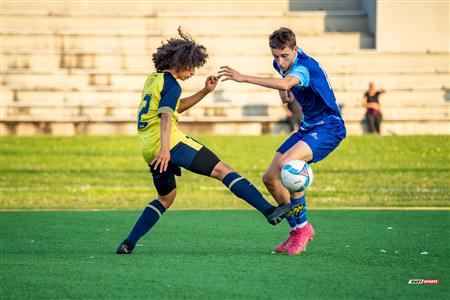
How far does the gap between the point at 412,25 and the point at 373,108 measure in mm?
3439

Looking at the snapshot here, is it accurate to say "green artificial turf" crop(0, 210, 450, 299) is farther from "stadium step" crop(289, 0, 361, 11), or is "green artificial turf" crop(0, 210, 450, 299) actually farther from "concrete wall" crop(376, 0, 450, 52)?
"stadium step" crop(289, 0, 361, 11)

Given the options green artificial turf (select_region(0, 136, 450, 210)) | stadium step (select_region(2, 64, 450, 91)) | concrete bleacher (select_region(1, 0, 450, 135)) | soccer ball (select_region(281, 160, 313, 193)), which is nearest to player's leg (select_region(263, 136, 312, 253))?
soccer ball (select_region(281, 160, 313, 193))

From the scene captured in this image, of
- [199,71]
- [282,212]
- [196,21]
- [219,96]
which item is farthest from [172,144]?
[196,21]

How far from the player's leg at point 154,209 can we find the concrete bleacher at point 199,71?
1402cm

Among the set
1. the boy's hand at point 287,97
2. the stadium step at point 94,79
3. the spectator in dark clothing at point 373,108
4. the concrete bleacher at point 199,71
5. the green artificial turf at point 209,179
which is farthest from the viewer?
the stadium step at point 94,79

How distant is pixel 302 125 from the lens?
9.11m

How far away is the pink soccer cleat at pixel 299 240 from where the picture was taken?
28.3 feet

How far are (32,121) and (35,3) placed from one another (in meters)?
4.85

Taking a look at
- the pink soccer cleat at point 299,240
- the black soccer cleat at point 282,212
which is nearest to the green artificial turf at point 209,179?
the pink soccer cleat at point 299,240

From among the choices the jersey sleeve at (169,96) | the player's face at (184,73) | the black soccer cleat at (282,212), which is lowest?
the black soccer cleat at (282,212)

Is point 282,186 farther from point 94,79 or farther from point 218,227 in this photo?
point 94,79

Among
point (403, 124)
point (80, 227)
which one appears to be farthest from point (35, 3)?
point (80, 227)

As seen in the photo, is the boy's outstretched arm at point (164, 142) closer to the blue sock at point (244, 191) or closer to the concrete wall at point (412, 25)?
the blue sock at point (244, 191)

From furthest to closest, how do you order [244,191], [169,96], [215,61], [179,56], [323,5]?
[323,5] < [215,61] < [179,56] < [244,191] < [169,96]
